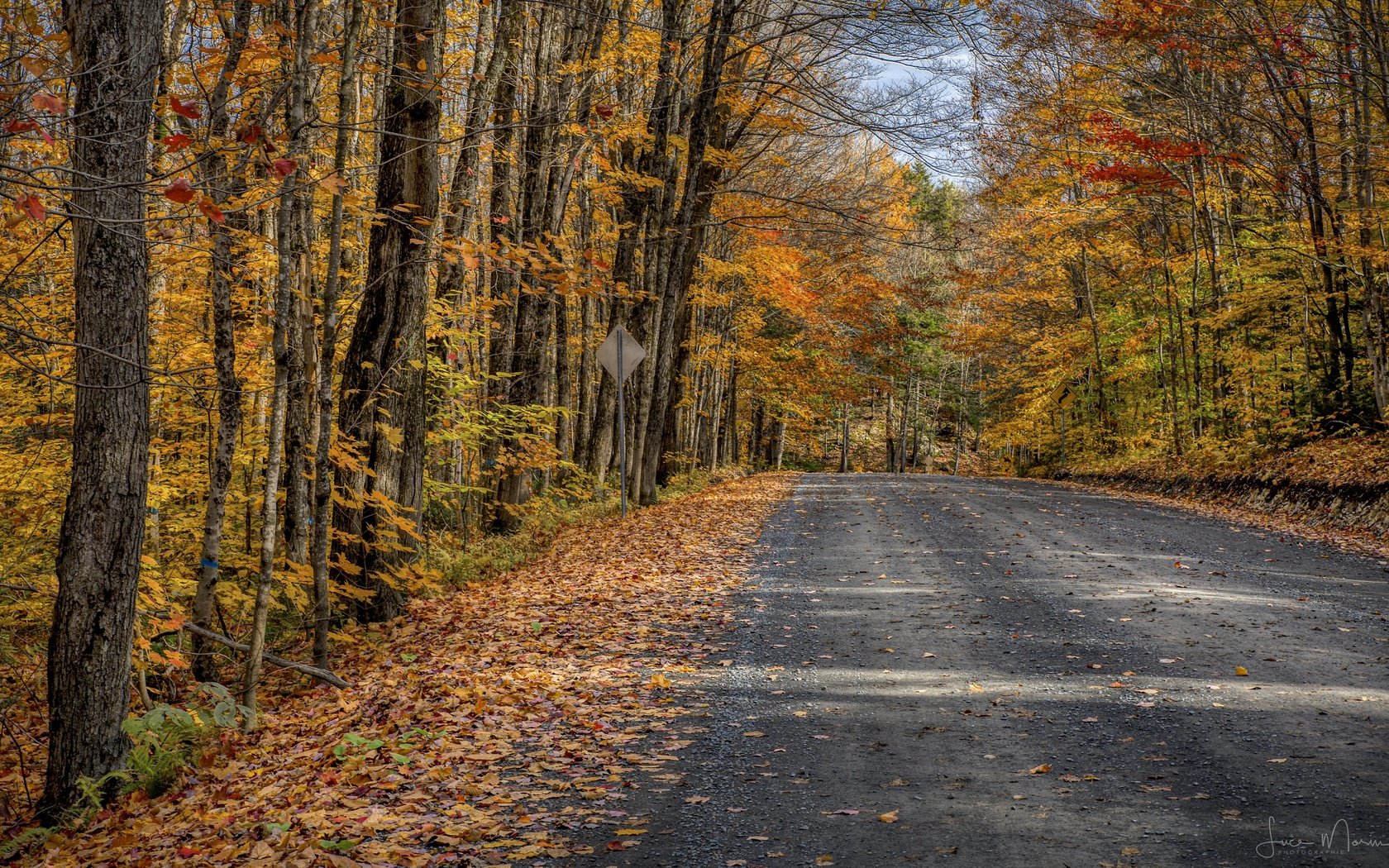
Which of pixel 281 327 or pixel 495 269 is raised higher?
pixel 495 269

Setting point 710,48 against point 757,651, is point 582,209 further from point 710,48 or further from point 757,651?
point 757,651

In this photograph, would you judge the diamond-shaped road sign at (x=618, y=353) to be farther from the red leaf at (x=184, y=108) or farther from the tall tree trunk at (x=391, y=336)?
the red leaf at (x=184, y=108)

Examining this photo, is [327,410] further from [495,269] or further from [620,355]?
[620,355]

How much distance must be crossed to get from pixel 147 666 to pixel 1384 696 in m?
8.64

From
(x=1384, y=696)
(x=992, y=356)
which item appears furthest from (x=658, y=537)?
(x=992, y=356)

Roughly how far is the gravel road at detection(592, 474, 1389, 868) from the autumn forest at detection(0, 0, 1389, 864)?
3480mm

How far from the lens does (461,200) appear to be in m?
12.1

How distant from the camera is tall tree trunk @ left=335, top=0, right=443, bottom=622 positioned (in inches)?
336

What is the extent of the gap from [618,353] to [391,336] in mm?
6046

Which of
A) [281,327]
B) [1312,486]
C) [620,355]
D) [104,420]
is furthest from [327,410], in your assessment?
[1312,486]

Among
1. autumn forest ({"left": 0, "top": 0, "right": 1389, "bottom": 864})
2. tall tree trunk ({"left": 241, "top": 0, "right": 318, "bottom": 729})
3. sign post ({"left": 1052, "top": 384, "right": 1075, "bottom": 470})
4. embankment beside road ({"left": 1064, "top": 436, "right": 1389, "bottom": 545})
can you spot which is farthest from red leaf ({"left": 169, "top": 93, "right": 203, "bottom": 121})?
sign post ({"left": 1052, "top": 384, "right": 1075, "bottom": 470})

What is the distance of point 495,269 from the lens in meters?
8.59

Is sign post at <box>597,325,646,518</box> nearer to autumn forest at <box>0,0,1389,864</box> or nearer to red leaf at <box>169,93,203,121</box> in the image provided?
autumn forest at <box>0,0,1389,864</box>

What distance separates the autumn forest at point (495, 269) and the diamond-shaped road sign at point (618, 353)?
0.92 m
